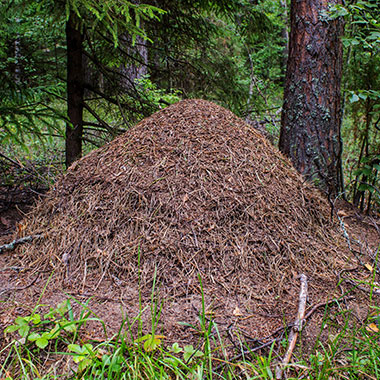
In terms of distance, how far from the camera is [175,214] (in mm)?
2506

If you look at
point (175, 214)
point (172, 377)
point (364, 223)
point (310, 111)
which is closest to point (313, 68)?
point (310, 111)

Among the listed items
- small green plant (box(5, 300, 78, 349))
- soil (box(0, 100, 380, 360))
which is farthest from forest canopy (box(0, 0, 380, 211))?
small green plant (box(5, 300, 78, 349))

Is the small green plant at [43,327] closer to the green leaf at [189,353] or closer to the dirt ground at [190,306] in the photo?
the dirt ground at [190,306]

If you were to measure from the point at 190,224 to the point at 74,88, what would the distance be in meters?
2.65

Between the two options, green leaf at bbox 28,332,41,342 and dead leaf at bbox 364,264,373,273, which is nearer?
green leaf at bbox 28,332,41,342

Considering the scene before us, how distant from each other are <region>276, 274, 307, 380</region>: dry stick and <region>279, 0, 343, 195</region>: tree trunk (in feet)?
5.54

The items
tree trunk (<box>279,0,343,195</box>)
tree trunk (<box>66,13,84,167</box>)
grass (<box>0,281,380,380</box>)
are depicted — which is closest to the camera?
grass (<box>0,281,380,380</box>)

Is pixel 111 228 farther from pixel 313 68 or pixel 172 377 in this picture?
pixel 313 68

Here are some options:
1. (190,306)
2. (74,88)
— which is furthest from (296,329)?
(74,88)

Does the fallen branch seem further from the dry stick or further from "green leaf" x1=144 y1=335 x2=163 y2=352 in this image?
the dry stick

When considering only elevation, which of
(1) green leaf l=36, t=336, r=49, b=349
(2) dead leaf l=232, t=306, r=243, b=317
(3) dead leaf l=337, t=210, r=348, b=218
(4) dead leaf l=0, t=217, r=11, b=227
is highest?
(3) dead leaf l=337, t=210, r=348, b=218

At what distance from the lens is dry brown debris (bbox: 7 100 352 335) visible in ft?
7.43

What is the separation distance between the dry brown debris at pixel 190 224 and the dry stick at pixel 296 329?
0.08 metres

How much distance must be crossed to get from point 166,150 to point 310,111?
183 centimetres
